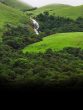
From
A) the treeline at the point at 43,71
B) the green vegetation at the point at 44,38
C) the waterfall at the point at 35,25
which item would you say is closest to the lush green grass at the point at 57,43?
the green vegetation at the point at 44,38

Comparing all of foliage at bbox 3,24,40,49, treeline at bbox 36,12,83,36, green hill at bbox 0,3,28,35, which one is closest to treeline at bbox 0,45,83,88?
foliage at bbox 3,24,40,49

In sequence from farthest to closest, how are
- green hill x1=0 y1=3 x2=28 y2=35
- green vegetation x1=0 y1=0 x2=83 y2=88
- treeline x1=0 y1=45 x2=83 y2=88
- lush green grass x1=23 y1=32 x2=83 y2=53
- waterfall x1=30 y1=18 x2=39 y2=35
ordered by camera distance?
waterfall x1=30 y1=18 x2=39 y2=35 < green hill x1=0 y1=3 x2=28 y2=35 < lush green grass x1=23 y1=32 x2=83 y2=53 < green vegetation x1=0 y1=0 x2=83 y2=88 < treeline x1=0 y1=45 x2=83 y2=88

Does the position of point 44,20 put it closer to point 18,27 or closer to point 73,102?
point 18,27

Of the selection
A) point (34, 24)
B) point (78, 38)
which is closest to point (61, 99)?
point (78, 38)

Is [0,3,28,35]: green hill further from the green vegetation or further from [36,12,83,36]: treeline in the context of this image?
[36,12,83,36]: treeline

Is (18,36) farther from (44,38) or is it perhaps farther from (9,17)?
Answer: (9,17)

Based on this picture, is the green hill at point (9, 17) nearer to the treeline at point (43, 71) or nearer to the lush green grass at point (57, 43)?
the lush green grass at point (57, 43)

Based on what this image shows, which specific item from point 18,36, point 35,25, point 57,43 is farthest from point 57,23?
point 57,43
